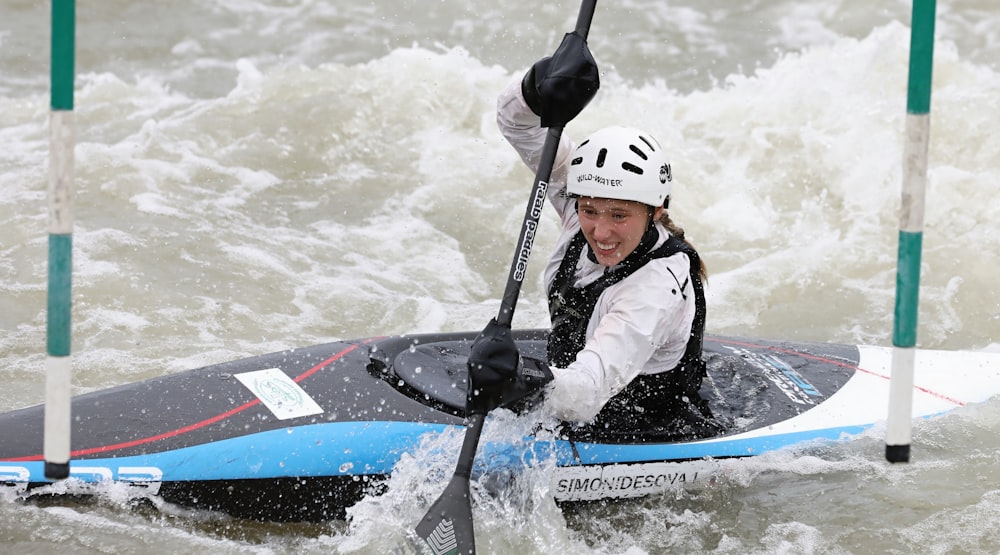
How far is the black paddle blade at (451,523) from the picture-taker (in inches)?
126

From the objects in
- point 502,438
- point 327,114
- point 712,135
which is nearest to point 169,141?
point 327,114

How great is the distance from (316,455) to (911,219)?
1.85m

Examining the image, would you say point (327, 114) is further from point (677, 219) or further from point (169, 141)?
point (677, 219)

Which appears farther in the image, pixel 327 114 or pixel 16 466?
pixel 327 114

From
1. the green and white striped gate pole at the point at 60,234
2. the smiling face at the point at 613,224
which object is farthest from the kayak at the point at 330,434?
the green and white striped gate pole at the point at 60,234

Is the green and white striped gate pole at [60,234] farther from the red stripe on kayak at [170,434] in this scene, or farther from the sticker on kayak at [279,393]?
the sticker on kayak at [279,393]

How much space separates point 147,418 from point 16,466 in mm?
405

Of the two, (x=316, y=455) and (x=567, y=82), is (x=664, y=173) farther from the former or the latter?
(x=316, y=455)

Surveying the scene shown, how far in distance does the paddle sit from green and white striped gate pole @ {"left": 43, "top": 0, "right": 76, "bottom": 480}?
3.47ft

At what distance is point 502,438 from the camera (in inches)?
140

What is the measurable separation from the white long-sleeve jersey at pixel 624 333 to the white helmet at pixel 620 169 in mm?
193

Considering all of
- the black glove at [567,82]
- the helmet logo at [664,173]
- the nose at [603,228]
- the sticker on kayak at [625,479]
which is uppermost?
the black glove at [567,82]

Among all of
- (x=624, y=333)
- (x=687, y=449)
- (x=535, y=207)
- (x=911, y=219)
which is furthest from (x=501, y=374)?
(x=911, y=219)

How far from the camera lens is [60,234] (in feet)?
Result: 8.42
